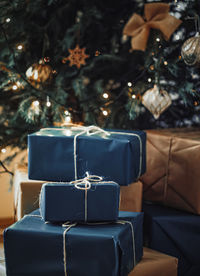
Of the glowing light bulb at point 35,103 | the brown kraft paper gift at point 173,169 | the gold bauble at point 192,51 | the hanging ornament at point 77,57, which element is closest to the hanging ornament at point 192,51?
the gold bauble at point 192,51

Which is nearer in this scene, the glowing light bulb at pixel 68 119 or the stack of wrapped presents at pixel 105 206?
the stack of wrapped presents at pixel 105 206

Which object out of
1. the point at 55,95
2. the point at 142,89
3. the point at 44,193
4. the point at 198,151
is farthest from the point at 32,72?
the point at 198,151

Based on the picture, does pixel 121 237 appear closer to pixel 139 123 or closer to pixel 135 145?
pixel 135 145

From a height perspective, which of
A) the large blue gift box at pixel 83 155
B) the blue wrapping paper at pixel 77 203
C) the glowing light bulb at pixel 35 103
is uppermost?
the glowing light bulb at pixel 35 103

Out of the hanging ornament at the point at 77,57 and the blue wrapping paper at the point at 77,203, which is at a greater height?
the hanging ornament at the point at 77,57

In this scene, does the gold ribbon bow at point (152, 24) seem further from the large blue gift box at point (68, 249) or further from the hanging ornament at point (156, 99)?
the large blue gift box at point (68, 249)

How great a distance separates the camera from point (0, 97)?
1.57 metres

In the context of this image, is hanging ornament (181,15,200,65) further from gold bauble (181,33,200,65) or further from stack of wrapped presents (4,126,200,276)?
stack of wrapped presents (4,126,200,276)

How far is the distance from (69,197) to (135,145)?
0.29m

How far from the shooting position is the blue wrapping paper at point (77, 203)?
98cm

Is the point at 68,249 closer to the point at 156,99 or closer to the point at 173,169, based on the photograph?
the point at 173,169

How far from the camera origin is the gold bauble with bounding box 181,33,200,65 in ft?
3.91

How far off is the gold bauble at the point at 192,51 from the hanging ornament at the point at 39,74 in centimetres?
50

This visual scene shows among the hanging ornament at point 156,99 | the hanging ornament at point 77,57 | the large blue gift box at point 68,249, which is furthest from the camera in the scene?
the hanging ornament at point 77,57
